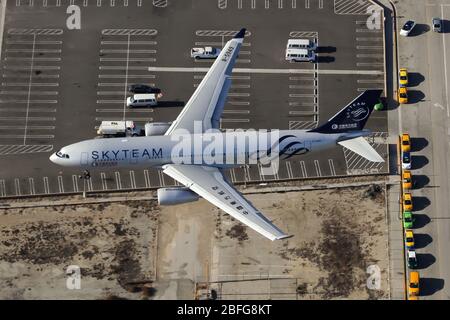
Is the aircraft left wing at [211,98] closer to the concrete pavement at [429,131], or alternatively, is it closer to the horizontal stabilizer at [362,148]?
the horizontal stabilizer at [362,148]

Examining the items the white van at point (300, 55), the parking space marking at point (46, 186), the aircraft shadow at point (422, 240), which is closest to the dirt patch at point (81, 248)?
the parking space marking at point (46, 186)

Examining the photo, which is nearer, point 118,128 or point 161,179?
point 161,179

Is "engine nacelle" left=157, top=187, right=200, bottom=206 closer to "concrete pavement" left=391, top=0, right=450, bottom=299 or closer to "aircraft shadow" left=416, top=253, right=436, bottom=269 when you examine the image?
"aircraft shadow" left=416, top=253, right=436, bottom=269

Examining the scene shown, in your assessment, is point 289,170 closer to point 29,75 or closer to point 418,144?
point 418,144

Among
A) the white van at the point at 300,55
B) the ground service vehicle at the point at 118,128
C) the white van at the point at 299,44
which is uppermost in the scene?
the white van at the point at 299,44

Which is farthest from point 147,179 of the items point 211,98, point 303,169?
point 303,169

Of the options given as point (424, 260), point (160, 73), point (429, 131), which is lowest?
point (424, 260)

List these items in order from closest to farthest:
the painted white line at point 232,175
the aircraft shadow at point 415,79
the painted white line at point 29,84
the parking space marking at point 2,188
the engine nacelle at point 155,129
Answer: the engine nacelle at point 155,129
the parking space marking at point 2,188
the painted white line at point 232,175
the painted white line at point 29,84
the aircraft shadow at point 415,79

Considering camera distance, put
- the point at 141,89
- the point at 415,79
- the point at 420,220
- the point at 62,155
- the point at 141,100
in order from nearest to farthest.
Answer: the point at 62,155
the point at 420,220
the point at 141,100
the point at 141,89
the point at 415,79
